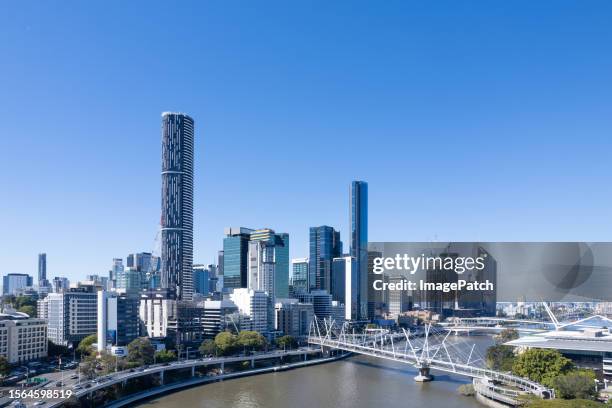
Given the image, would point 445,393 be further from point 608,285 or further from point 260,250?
point 260,250

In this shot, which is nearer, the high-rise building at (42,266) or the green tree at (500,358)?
the green tree at (500,358)

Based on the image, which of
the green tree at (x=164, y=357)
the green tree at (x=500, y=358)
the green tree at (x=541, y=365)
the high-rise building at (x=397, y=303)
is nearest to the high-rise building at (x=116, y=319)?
the green tree at (x=164, y=357)

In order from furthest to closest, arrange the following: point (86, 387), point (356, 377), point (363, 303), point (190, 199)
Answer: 1. point (363, 303)
2. point (190, 199)
3. point (356, 377)
4. point (86, 387)

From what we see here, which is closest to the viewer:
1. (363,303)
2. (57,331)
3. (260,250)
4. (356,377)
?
(356,377)

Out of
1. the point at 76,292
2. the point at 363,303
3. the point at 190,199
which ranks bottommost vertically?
the point at 363,303

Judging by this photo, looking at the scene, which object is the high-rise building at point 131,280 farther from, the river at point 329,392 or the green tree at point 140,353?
the river at point 329,392

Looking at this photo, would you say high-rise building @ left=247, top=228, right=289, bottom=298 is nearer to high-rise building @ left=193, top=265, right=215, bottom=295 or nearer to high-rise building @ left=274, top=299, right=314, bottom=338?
high-rise building @ left=274, top=299, right=314, bottom=338

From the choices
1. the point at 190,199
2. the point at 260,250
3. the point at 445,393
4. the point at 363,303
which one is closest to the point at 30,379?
the point at 445,393

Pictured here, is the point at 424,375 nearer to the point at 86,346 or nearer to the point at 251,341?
the point at 251,341
